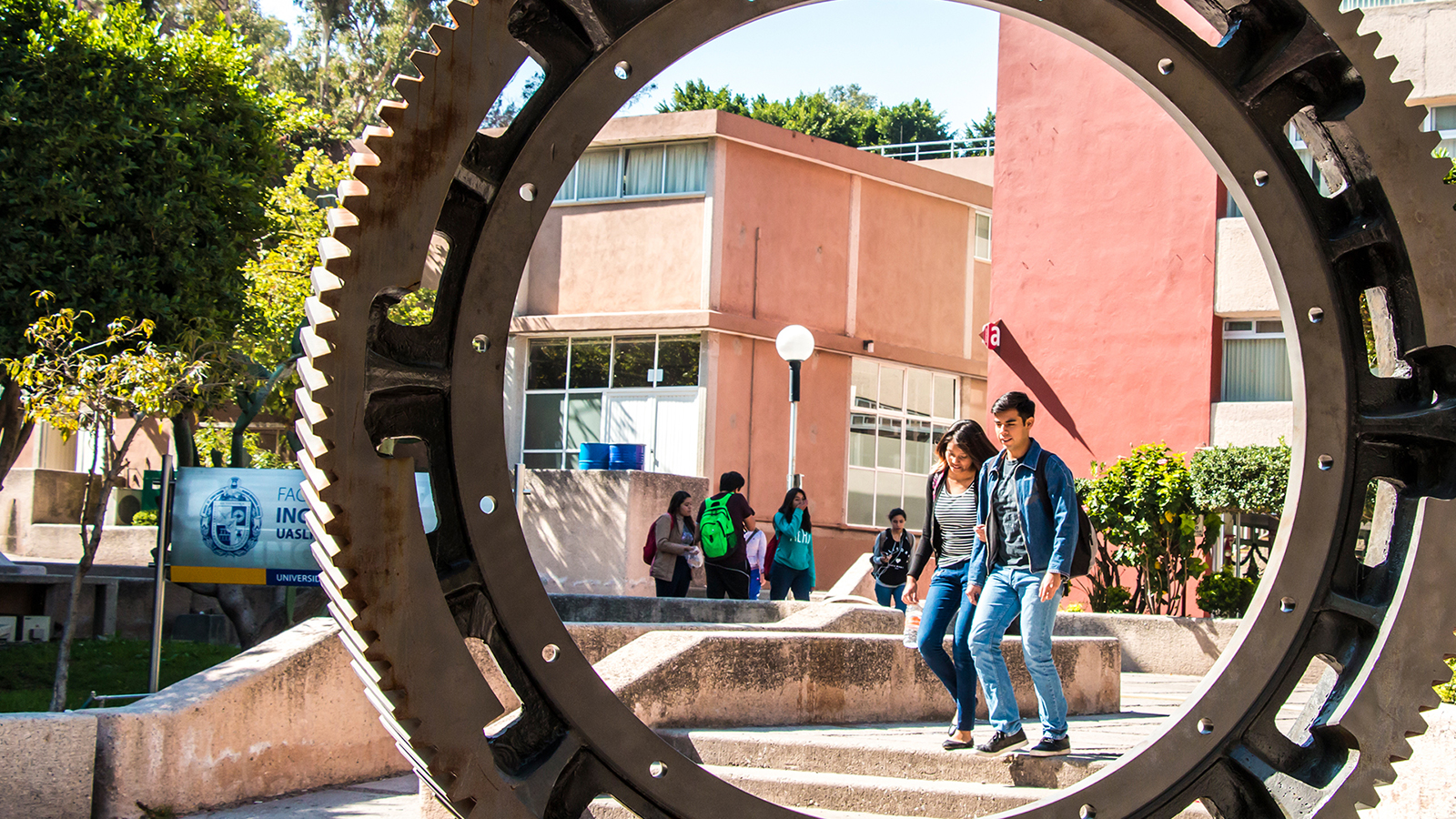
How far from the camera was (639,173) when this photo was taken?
27375mm

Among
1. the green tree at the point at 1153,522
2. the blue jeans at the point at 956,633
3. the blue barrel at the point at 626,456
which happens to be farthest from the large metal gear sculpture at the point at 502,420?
the blue barrel at the point at 626,456

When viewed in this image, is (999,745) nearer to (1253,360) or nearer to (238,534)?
(238,534)

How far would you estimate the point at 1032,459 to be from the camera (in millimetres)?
7031

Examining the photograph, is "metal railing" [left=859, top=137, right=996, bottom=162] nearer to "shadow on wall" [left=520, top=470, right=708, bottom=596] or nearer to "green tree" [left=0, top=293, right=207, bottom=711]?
"shadow on wall" [left=520, top=470, right=708, bottom=596]

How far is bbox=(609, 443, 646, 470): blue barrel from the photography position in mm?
20359

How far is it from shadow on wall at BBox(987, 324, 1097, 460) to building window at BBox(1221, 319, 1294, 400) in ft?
7.27

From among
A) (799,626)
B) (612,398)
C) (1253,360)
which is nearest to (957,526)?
(799,626)

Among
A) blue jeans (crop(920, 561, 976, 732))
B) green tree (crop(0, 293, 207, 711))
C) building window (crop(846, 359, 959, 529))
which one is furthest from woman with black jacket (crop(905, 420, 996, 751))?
building window (crop(846, 359, 959, 529))

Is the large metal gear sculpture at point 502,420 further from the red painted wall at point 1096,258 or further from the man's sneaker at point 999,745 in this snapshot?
the red painted wall at point 1096,258

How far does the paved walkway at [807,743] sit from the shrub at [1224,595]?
5.28m

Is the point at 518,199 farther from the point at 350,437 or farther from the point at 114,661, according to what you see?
the point at 114,661

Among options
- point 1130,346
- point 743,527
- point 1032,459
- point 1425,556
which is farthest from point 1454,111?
point 1425,556

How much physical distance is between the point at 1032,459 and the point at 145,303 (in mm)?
13892

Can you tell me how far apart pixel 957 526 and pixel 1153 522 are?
8.15m
